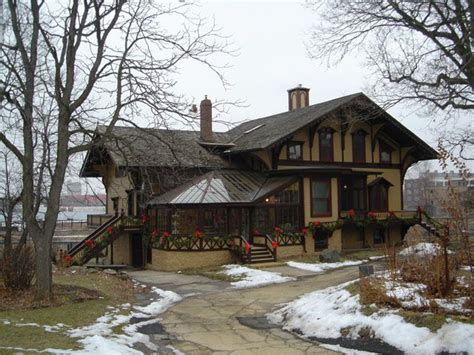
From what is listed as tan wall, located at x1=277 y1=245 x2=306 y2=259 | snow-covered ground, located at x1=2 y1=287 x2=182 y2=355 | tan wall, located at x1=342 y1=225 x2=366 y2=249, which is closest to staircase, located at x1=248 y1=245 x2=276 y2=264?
tan wall, located at x1=277 y1=245 x2=306 y2=259

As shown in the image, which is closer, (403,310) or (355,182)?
(403,310)

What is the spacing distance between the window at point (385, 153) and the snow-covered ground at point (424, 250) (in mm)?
21463

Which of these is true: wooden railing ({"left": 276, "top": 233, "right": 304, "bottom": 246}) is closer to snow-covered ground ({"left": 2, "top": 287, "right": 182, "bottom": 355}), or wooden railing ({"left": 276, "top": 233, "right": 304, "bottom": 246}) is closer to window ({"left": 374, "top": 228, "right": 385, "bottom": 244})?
window ({"left": 374, "top": 228, "right": 385, "bottom": 244})

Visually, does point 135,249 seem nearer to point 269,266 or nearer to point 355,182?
point 269,266

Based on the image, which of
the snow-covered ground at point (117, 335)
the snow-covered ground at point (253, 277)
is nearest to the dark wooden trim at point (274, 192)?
the snow-covered ground at point (253, 277)

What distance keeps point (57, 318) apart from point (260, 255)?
1431 centimetres

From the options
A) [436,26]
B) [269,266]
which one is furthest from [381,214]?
[436,26]

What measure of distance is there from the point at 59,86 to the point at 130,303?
20.7 feet

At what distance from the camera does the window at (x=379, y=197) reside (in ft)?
101

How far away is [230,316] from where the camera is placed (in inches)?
485

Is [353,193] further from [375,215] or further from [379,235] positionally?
[379,235]

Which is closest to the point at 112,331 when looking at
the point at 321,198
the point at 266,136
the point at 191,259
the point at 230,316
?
the point at 230,316

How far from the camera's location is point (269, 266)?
22375 mm

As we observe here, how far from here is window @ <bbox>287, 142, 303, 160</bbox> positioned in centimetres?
2859
